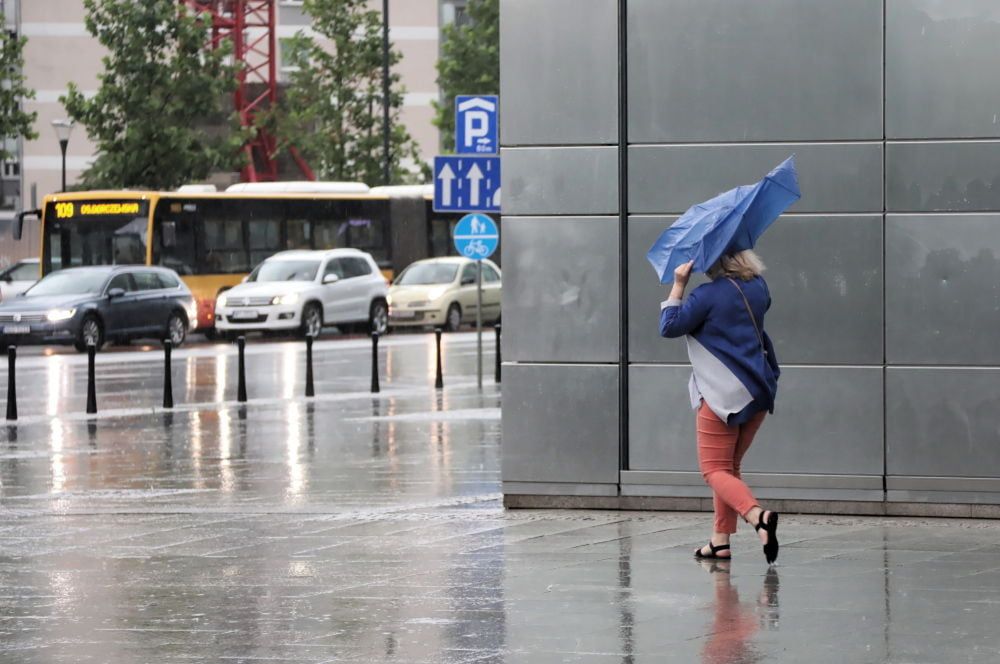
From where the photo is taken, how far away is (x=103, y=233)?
40719 millimetres

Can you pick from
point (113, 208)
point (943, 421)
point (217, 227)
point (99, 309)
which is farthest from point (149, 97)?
point (943, 421)

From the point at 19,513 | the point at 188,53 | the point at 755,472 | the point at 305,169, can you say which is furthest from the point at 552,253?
the point at 305,169

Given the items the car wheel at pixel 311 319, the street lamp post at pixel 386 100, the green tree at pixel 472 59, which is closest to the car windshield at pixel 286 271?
the car wheel at pixel 311 319

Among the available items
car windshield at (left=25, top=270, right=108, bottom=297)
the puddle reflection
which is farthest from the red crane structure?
the puddle reflection

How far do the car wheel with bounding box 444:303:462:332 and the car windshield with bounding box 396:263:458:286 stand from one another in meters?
0.56

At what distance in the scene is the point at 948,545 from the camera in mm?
9883

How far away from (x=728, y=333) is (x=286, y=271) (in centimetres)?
2978

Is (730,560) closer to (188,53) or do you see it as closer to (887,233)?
(887,233)

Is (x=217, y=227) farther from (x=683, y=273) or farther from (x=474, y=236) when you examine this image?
(x=683, y=273)

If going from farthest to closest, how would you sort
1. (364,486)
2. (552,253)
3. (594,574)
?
(364,486) < (552,253) < (594,574)

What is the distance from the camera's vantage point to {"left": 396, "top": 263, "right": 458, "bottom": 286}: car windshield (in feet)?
135

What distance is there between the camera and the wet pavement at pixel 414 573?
24.3 feet

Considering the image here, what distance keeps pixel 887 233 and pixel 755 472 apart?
1.50m

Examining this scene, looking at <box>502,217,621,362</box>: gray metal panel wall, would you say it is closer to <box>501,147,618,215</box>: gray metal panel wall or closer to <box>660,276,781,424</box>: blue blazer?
<box>501,147,618,215</box>: gray metal panel wall
